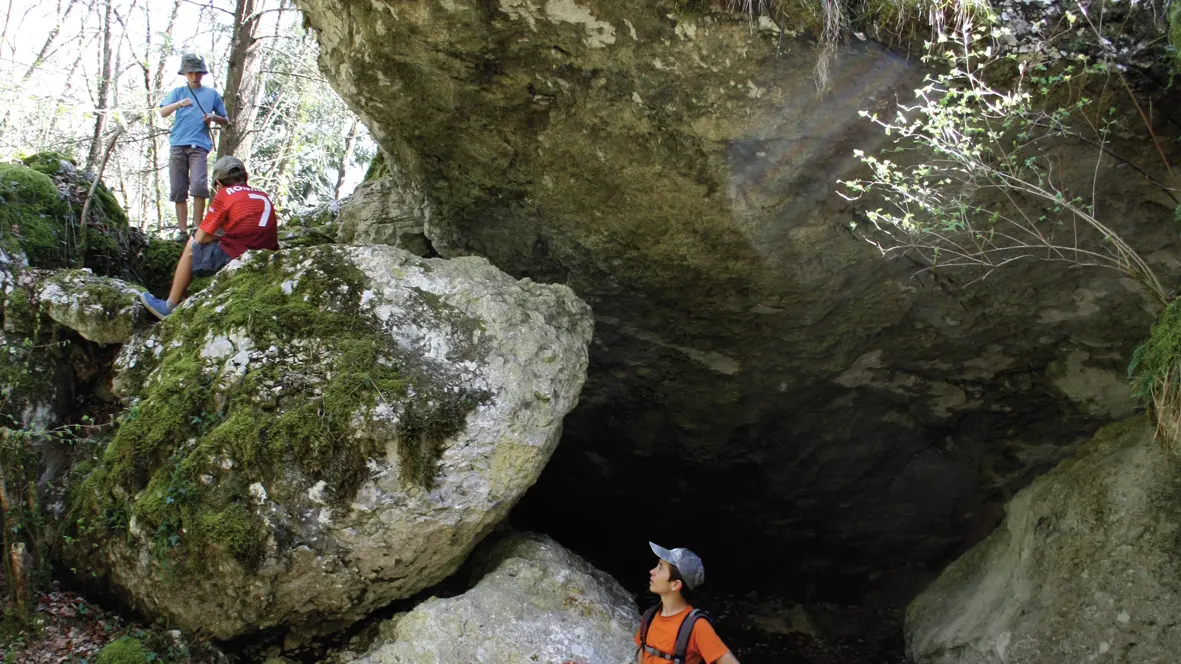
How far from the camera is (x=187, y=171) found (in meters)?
6.64

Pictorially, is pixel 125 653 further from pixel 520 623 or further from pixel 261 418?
pixel 520 623

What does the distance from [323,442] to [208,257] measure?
198cm

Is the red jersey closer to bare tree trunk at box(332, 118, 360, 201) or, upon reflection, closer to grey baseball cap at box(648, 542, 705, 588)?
grey baseball cap at box(648, 542, 705, 588)

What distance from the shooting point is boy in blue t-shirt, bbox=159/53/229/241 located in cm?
641

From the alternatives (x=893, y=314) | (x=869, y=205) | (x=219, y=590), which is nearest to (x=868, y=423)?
(x=893, y=314)

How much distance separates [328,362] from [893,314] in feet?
10.7

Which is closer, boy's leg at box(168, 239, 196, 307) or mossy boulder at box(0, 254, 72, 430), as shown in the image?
mossy boulder at box(0, 254, 72, 430)

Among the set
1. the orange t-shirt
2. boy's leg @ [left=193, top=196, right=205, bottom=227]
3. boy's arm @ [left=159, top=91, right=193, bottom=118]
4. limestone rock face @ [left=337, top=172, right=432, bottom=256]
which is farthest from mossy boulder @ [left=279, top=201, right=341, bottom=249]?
the orange t-shirt

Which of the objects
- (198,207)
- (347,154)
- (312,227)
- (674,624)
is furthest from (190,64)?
(347,154)

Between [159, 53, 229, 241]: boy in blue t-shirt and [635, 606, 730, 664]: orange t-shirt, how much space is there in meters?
4.80

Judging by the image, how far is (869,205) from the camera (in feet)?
15.1

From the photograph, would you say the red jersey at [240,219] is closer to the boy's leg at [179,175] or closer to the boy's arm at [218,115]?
the boy's arm at [218,115]

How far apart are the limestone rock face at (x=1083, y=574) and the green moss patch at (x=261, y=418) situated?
3200 millimetres

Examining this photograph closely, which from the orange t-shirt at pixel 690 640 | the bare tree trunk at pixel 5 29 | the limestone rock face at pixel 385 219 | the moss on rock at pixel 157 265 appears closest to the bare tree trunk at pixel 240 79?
the moss on rock at pixel 157 265
